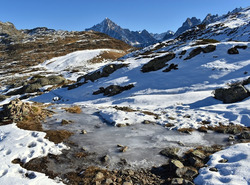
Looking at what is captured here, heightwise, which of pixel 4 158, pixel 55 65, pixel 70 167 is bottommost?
pixel 70 167

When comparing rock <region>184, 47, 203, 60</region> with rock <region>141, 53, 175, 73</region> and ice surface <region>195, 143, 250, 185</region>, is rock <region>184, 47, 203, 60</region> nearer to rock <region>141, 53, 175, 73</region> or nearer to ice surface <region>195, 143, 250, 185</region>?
rock <region>141, 53, 175, 73</region>

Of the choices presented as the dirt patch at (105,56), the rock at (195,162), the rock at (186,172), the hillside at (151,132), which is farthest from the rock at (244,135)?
the dirt patch at (105,56)

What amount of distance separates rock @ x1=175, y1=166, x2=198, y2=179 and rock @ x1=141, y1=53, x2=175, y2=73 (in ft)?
83.7

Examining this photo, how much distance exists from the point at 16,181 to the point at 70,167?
7.17 ft

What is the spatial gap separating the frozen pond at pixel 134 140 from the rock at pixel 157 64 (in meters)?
19.5

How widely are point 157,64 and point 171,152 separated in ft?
81.9

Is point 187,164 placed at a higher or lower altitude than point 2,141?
lower

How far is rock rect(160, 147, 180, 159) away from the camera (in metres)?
8.89

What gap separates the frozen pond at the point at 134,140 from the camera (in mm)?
8883

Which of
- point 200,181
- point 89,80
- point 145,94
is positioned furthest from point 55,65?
point 200,181

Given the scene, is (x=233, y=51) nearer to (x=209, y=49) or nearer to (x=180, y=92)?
(x=209, y=49)

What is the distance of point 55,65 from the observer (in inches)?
3027

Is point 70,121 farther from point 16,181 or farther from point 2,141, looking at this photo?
point 16,181

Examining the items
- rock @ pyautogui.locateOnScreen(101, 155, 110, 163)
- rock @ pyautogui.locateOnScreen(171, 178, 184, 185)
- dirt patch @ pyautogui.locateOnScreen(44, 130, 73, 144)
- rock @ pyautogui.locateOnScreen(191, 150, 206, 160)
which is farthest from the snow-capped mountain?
rock @ pyautogui.locateOnScreen(171, 178, 184, 185)
